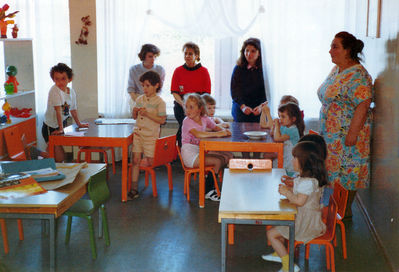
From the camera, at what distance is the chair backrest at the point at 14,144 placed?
5027 mm

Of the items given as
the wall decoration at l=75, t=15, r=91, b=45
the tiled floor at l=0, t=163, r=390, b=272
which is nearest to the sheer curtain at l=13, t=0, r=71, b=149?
the wall decoration at l=75, t=15, r=91, b=45

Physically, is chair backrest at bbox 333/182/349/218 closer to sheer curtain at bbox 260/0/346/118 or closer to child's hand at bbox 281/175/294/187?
child's hand at bbox 281/175/294/187

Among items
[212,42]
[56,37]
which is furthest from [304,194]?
[56,37]

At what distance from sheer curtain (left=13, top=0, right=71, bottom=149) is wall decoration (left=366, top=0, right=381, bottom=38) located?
12.0ft

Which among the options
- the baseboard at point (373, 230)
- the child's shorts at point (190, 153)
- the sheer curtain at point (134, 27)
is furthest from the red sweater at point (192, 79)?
the baseboard at point (373, 230)

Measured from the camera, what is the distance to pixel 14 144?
5129mm

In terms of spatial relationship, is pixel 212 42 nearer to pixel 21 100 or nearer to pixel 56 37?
pixel 56 37

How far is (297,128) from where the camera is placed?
462cm

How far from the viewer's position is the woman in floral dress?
4117 mm

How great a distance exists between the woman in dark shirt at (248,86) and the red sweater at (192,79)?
37 centimetres

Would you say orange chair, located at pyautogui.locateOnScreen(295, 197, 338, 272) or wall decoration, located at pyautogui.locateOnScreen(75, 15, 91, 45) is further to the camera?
wall decoration, located at pyautogui.locateOnScreen(75, 15, 91, 45)

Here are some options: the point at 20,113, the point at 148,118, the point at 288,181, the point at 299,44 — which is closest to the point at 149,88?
the point at 148,118

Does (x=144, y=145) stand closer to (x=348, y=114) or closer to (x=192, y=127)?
(x=192, y=127)

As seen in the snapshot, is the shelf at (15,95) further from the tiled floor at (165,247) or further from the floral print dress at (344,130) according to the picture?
the floral print dress at (344,130)
